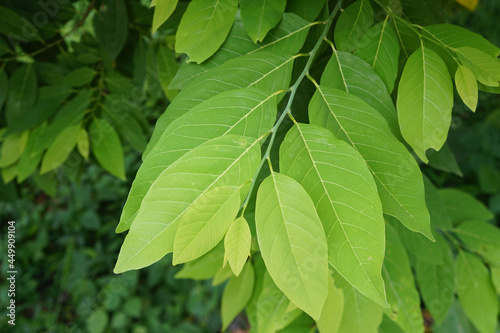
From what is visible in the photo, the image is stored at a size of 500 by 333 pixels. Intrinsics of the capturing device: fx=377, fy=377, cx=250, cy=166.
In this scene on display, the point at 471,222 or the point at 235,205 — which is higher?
the point at 235,205

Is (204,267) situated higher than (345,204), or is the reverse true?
(345,204)

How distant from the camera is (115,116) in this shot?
94cm

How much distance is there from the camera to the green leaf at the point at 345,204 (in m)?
→ 0.37

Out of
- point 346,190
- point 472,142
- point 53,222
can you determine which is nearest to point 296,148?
point 346,190

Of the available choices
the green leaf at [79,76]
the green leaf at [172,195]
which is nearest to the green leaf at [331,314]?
the green leaf at [172,195]

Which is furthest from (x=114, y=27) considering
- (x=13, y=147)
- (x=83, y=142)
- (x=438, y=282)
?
(x=438, y=282)

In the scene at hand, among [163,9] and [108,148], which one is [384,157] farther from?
[108,148]

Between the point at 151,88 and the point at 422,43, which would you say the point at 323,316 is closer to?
the point at 422,43

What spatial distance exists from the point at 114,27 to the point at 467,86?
0.76 m

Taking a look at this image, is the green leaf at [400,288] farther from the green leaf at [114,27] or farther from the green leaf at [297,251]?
the green leaf at [114,27]

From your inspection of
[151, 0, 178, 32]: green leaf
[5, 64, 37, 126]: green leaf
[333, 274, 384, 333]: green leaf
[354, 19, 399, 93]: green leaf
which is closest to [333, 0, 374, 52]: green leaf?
[354, 19, 399, 93]: green leaf

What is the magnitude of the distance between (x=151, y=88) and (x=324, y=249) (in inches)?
31.4

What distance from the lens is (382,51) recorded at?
521 millimetres

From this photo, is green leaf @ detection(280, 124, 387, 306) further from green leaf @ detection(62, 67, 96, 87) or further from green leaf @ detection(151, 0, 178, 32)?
green leaf @ detection(62, 67, 96, 87)
